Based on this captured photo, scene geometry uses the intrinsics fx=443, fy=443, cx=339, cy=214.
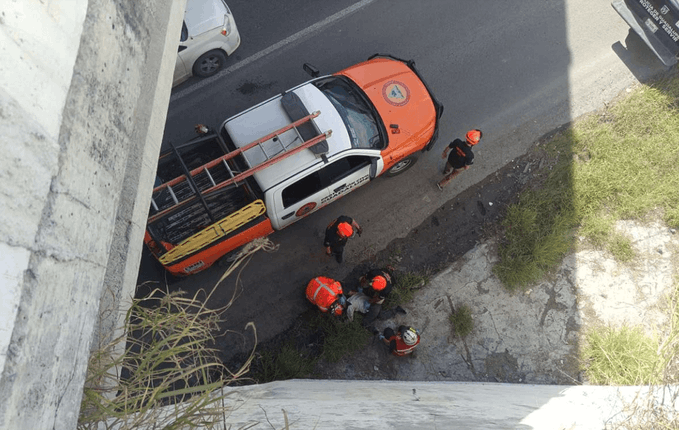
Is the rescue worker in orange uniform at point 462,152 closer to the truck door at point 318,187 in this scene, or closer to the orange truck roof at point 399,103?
the orange truck roof at point 399,103

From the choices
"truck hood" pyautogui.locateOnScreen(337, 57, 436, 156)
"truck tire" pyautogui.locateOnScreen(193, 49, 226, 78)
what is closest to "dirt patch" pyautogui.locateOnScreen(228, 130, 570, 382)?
"truck hood" pyautogui.locateOnScreen(337, 57, 436, 156)

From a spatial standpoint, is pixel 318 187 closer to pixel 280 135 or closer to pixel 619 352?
pixel 280 135

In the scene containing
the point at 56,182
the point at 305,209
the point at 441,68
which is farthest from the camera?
the point at 441,68

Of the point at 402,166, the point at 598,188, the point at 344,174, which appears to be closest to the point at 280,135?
the point at 344,174

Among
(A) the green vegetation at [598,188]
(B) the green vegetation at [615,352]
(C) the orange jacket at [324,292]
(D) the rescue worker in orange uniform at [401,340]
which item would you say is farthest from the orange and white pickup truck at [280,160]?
(B) the green vegetation at [615,352]

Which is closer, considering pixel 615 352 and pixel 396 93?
pixel 615 352

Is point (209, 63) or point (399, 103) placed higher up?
point (209, 63)

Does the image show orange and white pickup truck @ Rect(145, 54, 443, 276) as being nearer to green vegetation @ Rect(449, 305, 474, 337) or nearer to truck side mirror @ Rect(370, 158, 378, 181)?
truck side mirror @ Rect(370, 158, 378, 181)
